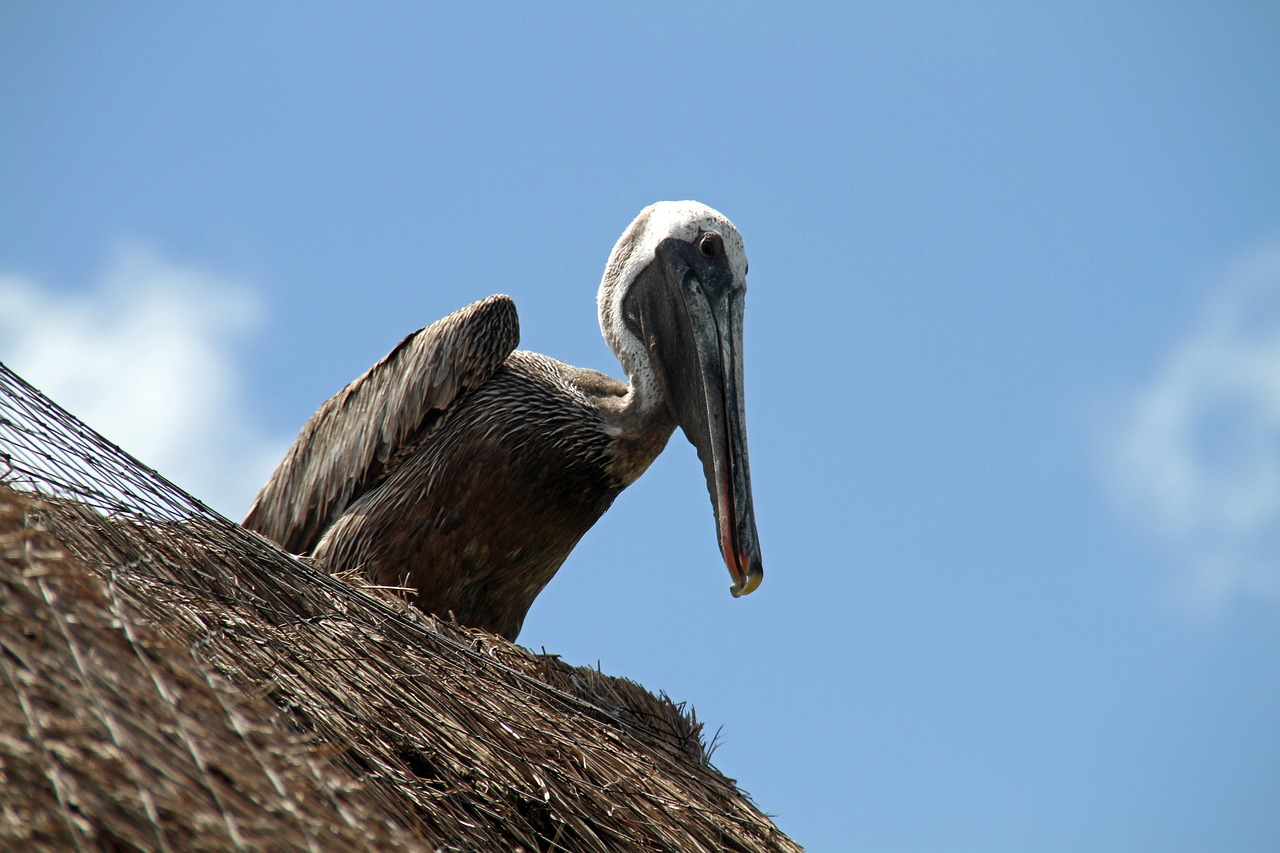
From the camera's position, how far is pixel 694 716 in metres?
4.82

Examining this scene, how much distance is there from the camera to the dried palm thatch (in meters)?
1.87

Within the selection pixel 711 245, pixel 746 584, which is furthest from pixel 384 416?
pixel 746 584

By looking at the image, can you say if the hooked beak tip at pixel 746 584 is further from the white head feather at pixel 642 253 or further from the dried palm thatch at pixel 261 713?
the white head feather at pixel 642 253

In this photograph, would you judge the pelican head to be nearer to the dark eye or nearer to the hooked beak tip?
the dark eye

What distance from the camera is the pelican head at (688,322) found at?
5625 millimetres

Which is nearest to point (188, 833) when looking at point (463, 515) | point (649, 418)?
point (463, 515)

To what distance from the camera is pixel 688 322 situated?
602cm

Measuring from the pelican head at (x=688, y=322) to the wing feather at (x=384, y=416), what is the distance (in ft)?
1.99

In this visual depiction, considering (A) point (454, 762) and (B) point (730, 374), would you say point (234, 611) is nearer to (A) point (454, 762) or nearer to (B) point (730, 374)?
(A) point (454, 762)

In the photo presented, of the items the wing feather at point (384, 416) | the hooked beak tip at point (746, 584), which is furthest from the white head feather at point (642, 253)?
the hooked beak tip at point (746, 584)

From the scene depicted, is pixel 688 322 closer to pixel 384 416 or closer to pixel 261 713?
pixel 384 416

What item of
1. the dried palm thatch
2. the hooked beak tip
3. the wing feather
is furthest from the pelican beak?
the dried palm thatch

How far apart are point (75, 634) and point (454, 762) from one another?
4.56 feet

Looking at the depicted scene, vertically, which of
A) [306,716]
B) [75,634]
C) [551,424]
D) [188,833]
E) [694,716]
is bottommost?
[188,833]
